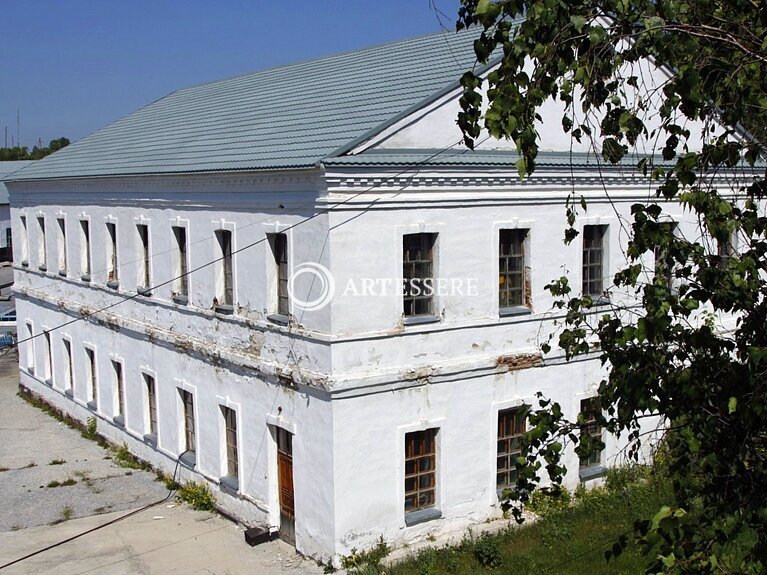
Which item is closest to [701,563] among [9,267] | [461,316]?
[461,316]

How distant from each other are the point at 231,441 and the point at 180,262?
388cm

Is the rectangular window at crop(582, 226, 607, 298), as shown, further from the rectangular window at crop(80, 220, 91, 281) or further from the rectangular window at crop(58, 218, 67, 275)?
the rectangular window at crop(58, 218, 67, 275)

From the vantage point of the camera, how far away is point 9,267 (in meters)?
56.0

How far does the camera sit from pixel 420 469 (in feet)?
45.9

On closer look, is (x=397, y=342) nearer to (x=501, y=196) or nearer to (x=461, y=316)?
(x=461, y=316)

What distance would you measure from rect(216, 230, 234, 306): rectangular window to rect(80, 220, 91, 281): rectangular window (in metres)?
7.31

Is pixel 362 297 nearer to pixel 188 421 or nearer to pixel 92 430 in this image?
pixel 188 421

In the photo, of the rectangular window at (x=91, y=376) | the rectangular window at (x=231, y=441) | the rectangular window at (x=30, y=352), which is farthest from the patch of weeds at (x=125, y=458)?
the rectangular window at (x=30, y=352)

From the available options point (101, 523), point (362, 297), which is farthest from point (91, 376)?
point (362, 297)

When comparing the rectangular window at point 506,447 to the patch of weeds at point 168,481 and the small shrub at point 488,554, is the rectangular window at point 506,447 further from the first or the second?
the patch of weeds at point 168,481

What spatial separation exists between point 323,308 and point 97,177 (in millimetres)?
9760

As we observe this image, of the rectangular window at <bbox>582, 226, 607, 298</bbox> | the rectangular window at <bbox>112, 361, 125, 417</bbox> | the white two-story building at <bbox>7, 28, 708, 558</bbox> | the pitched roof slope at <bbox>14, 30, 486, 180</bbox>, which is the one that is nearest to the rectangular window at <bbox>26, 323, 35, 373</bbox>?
the pitched roof slope at <bbox>14, 30, 486, 180</bbox>

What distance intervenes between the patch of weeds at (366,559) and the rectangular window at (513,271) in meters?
4.41

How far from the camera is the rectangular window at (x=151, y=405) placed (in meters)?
19.0
